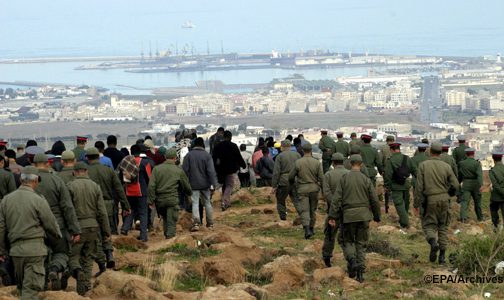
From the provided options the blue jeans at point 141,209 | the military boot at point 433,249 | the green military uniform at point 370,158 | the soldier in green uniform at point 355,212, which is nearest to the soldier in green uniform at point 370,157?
the green military uniform at point 370,158

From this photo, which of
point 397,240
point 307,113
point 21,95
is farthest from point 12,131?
point 397,240

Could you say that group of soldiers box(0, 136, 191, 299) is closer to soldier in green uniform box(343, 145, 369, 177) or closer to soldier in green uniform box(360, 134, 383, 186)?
soldier in green uniform box(343, 145, 369, 177)

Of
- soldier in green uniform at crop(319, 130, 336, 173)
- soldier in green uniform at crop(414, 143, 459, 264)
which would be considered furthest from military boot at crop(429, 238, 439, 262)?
soldier in green uniform at crop(319, 130, 336, 173)

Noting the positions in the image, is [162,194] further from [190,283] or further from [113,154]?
[190,283]

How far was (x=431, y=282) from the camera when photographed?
9703mm

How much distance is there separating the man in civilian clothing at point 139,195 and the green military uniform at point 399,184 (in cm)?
293

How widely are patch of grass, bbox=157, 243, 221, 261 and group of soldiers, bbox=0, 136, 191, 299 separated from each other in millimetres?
687

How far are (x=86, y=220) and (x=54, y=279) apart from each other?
59cm

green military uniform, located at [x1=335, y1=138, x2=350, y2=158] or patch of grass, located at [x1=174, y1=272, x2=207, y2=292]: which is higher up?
green military uniform, located at [x1=335, y1=138, x2=350, y2=158]

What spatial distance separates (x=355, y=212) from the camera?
1005 centimetres

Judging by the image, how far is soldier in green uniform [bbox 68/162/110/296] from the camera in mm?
9219

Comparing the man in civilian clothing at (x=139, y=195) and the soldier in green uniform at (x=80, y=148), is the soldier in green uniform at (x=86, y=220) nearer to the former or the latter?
the man in civilian clothing at (x=139, y=195)

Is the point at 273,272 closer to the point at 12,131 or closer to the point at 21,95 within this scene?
the point at 12,131

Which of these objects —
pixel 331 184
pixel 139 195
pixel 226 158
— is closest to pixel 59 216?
pixel 331 184
